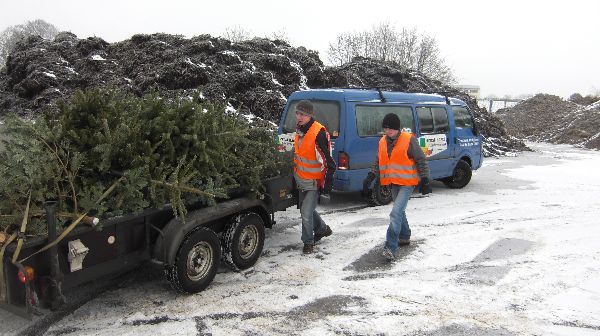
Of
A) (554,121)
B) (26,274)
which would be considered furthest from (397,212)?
(554,121)

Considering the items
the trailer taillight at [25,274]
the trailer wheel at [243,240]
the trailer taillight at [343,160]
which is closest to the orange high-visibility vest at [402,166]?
the trailer wheel at [243,240]

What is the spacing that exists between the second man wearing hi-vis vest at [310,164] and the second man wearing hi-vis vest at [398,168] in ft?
1.85

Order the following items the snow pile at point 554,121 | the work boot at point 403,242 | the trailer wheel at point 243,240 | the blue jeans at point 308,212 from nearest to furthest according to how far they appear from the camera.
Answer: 1. the trailer wheel at point 243,240
2. the blue jeans at point 308,212
3. the work boot at point 403,242
4. the snow pile at point 554,121

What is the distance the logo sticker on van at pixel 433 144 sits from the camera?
8836 millimetres

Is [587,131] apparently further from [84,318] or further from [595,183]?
[84,318]

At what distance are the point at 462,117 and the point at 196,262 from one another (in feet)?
24.4

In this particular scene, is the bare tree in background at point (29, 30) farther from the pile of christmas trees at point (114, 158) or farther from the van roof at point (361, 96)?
the pile of christmas trees at point (114, 158)

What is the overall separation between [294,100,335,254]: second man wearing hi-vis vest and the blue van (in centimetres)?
174

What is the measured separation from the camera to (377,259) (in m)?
5.49

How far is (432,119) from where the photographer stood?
29.8 feet

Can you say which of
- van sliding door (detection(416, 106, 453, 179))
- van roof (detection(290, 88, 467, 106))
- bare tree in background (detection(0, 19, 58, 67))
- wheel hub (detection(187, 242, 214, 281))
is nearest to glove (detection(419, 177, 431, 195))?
wheel hub (detection(187, 242, 214, 281))

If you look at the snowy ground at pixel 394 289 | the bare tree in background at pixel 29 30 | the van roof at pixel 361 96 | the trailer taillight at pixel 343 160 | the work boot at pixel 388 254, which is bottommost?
the snowy ground at pixel 394 289

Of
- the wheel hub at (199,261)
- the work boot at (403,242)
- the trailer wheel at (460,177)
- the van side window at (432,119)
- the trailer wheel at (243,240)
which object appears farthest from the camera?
the trailer wheel at (460,177)

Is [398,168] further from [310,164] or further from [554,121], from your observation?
[554,121]
